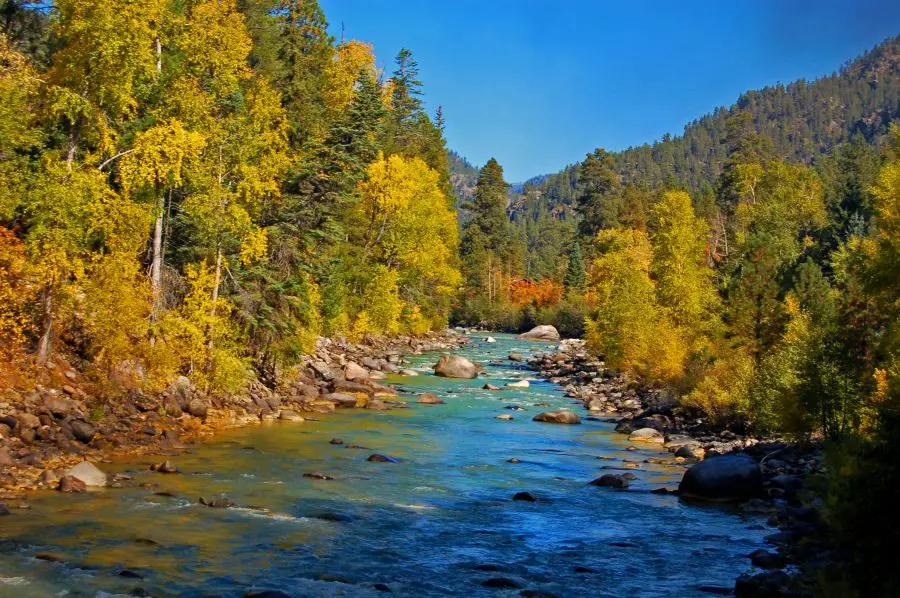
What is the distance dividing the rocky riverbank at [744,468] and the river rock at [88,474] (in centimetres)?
1306

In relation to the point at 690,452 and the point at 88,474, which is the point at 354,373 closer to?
the point at 690,452

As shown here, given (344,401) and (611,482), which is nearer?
(611,482)

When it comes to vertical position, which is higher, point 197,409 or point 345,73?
point 345,73

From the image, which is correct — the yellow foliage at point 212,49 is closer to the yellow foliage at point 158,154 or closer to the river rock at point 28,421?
the yellow foliage at point 158,154

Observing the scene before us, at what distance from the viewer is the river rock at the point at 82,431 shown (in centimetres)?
1973

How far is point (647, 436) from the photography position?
97.0ft

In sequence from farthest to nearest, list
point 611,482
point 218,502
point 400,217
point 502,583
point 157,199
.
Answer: point 400,217 → point 157,199 → point 611,482 → point 218,502 → point 502,583

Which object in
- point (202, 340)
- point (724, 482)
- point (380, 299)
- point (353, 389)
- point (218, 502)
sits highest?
point (380, 299)

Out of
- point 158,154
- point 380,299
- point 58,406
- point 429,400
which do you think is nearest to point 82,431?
point 58,406

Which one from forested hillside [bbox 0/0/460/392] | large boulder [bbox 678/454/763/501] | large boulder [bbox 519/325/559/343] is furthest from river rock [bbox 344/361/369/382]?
large boulder [bbox 519/325/559/343]

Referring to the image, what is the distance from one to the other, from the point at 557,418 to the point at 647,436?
4693 mm

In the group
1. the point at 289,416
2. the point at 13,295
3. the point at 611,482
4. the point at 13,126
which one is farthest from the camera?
the point at 289,416

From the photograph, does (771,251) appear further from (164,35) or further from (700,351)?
(164,35)

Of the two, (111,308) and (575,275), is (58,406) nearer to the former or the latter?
(111,308)
